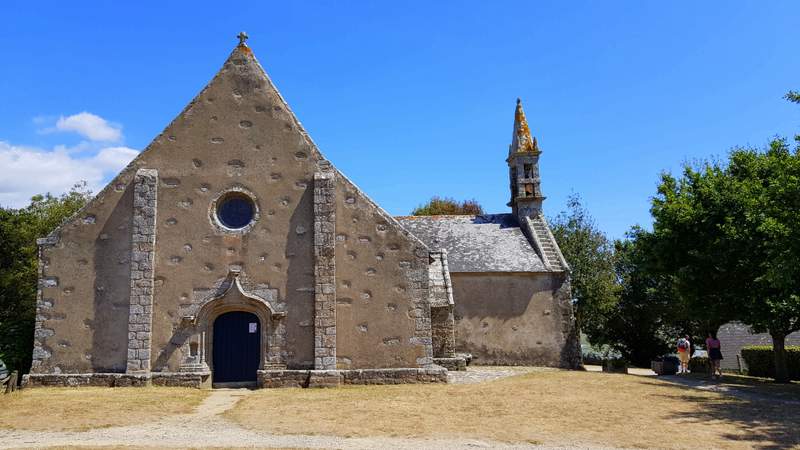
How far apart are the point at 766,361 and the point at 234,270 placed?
70.8ft

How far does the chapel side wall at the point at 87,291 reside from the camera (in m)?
16.1

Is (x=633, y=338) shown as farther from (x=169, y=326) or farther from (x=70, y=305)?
(x=70, y=305)

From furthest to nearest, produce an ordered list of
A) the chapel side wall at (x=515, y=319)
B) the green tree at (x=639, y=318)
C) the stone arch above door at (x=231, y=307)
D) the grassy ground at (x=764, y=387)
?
the green tree at (x=639, y=318)
the chapel side wall at (x=515, y=319)
the stone arch above door at (x=231, y=307)
the grassy ground at (x=764, y=387)

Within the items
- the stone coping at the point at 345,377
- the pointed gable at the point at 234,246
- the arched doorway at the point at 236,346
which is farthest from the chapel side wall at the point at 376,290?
the arched doorway at the point at 236,346

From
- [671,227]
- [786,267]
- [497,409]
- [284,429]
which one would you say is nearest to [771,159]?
[671,227]

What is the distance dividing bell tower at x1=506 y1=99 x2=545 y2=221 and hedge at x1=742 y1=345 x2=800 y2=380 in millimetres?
10920

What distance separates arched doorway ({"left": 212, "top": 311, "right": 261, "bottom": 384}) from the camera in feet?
54.7

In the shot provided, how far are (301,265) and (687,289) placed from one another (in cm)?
1236

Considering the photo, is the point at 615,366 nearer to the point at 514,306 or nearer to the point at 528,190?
the point at 514,306

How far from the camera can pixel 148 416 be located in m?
11.6

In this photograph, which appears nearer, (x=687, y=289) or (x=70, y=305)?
(x=70, y=305)

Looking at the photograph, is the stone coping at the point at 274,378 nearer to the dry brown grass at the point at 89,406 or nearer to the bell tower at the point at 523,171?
the dry brown grass at the point at 89,406

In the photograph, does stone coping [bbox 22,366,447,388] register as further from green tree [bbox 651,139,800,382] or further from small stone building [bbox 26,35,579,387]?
green tree [bbox 651,139,800,382]

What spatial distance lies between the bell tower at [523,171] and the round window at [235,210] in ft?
45.4
